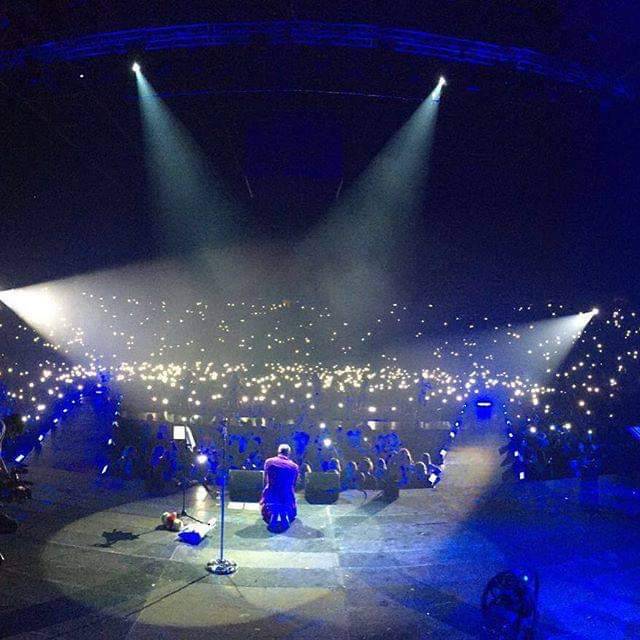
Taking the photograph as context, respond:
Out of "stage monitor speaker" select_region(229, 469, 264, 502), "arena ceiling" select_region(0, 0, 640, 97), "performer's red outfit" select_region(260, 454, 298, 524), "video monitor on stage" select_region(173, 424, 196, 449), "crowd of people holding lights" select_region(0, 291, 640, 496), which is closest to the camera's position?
"arena ceiling" select_region(0, 0, 640, 97)

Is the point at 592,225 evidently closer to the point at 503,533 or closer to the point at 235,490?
the point at 503,533

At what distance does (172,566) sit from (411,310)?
23.2 metres

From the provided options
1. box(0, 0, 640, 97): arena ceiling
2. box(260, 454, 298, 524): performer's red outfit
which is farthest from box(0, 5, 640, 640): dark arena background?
box(260, 454, 298, 524): performer's red outfit

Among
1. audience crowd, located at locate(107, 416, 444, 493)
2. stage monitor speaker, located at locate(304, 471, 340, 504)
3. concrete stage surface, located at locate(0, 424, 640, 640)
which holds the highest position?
audience crowd, located at locate(107, 416, 444, 493)

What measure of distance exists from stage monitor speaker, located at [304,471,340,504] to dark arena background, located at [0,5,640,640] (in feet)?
0.22

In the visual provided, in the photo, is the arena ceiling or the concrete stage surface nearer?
the concrete stage surface

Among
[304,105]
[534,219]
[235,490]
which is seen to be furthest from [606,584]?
[534,219]

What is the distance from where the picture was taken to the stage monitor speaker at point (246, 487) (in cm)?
903

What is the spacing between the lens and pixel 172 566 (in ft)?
19.8

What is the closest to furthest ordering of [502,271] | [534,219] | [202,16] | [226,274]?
[202,16] → [534,219] → [502,271] → [226,274]

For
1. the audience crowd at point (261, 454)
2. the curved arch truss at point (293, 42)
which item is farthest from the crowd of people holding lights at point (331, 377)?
the curved arch truss at point (293, 42)

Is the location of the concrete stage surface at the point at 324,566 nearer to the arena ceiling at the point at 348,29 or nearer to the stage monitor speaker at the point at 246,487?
the stage monitor speaker at the point at 246,487

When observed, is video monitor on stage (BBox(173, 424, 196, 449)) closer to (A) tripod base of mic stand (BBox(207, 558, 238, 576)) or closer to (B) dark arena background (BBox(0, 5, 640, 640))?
(B) dark arena background (BBox(0, 5, 640, 640))

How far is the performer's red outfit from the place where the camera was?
7566mm
